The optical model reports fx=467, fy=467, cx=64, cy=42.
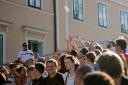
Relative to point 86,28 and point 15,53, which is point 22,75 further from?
point 86,28

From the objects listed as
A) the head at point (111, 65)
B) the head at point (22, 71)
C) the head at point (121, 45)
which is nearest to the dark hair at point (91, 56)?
the head at point (121, 45)

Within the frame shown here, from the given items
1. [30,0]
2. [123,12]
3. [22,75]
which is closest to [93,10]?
[123,12]

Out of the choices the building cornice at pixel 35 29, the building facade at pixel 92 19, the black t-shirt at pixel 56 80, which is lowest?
the black t-shirt at pixel 56 80

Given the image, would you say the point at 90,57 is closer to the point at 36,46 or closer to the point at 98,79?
the point at 98,79

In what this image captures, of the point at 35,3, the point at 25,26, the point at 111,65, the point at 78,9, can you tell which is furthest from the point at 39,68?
the point at 78,9

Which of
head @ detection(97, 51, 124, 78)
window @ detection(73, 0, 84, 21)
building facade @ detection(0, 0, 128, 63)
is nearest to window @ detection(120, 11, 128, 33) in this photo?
building facade @ detection(0, 0, 128, 63)

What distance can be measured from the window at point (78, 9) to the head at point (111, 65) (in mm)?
24133

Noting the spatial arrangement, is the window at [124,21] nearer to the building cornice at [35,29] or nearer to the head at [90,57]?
the building cornice at [35,29]

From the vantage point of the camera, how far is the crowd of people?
15.3ft

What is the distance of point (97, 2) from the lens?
31.6 meters

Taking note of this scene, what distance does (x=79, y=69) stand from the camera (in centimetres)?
511

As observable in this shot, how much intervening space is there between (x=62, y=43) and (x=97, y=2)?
567 centimetres

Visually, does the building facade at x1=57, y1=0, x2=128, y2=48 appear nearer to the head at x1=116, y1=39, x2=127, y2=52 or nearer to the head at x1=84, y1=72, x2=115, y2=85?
the head at x1=116, y1=39, x2=127, y2=52

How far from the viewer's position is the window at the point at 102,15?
1251 inches
